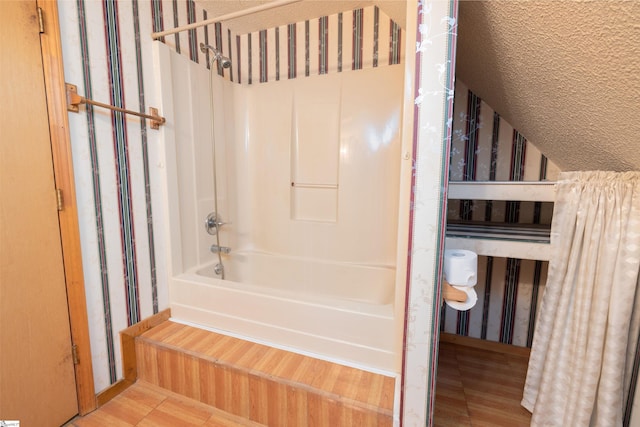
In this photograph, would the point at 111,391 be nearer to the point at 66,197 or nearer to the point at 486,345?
the point at 66,197

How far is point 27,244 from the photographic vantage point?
1074mm

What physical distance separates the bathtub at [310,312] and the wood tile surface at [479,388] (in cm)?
50

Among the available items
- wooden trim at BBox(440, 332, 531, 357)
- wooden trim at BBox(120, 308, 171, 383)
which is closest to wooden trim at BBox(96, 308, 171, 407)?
wooden trim at BBox(120, 308, 171, 383)

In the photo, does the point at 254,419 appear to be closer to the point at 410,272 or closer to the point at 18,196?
the point at 410,272

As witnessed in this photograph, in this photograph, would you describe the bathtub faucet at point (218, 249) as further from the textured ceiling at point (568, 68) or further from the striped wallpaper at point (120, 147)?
the textured ceiling at point (568, 68)

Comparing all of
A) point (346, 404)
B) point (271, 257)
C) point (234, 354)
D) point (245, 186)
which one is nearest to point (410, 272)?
point (346, 404)

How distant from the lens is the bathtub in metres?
1.21

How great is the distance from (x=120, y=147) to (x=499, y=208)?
7.43ft

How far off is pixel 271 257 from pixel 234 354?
929 millimetres

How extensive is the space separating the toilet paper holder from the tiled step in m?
0.49

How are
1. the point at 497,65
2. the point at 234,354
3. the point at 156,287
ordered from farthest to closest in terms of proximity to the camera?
the point at 156,287, the point at 234,354, the point at 497,65

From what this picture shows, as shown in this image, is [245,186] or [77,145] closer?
[77,145]

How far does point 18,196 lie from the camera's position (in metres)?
1.04

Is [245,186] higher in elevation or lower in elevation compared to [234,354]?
higher
